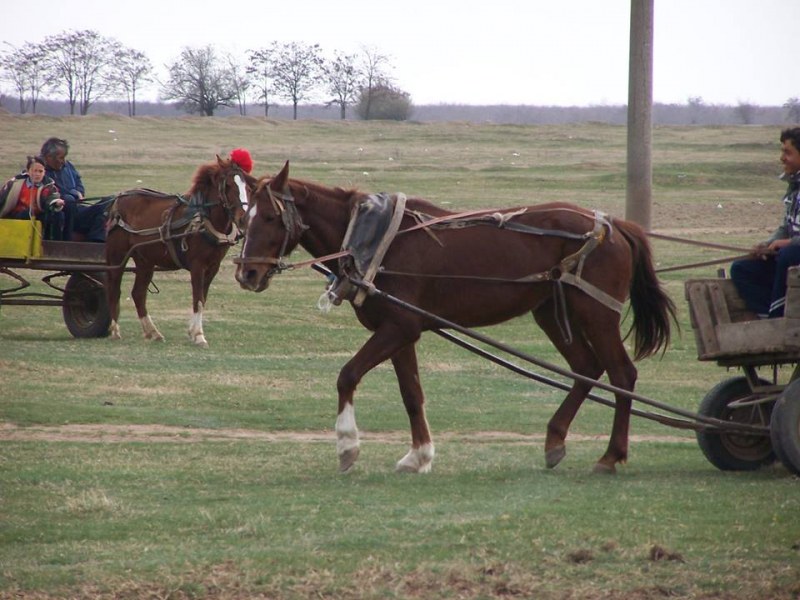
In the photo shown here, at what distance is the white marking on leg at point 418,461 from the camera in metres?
9.77

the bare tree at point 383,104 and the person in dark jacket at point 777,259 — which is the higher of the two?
the bare tree at point 383,104

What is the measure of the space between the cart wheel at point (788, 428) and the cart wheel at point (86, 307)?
37.5 ft

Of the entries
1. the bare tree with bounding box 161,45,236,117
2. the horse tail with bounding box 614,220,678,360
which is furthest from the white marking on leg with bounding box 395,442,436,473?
the bare tree with bounding box 161,45,236,117

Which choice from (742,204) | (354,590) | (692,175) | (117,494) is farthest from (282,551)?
(692,175)

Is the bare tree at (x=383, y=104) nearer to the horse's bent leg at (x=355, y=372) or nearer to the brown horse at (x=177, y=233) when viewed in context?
the brown horse at (x=177, y=233)

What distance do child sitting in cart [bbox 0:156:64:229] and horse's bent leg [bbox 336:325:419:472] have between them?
9.10 m

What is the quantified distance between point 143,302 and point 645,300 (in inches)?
369

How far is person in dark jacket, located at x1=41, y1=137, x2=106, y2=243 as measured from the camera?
17.6 meters

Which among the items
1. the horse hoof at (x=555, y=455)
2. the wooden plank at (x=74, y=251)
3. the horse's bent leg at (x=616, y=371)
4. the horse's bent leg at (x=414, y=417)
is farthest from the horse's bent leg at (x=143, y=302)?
the horse's bent leg at (x=616, y=371)

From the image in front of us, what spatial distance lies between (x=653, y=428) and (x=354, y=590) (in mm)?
7031

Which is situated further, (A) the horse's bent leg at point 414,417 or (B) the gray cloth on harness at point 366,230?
(A) the horse's bent leg at point 414,417

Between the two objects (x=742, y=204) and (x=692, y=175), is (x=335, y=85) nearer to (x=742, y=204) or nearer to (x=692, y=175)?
(x=692, y=175)

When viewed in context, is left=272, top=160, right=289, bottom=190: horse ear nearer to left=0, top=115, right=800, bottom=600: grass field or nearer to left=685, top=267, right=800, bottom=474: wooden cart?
left=0, top=115, right=800, bottom=600: grass field

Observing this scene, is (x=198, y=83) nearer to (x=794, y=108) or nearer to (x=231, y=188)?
(x=794, y=108)
